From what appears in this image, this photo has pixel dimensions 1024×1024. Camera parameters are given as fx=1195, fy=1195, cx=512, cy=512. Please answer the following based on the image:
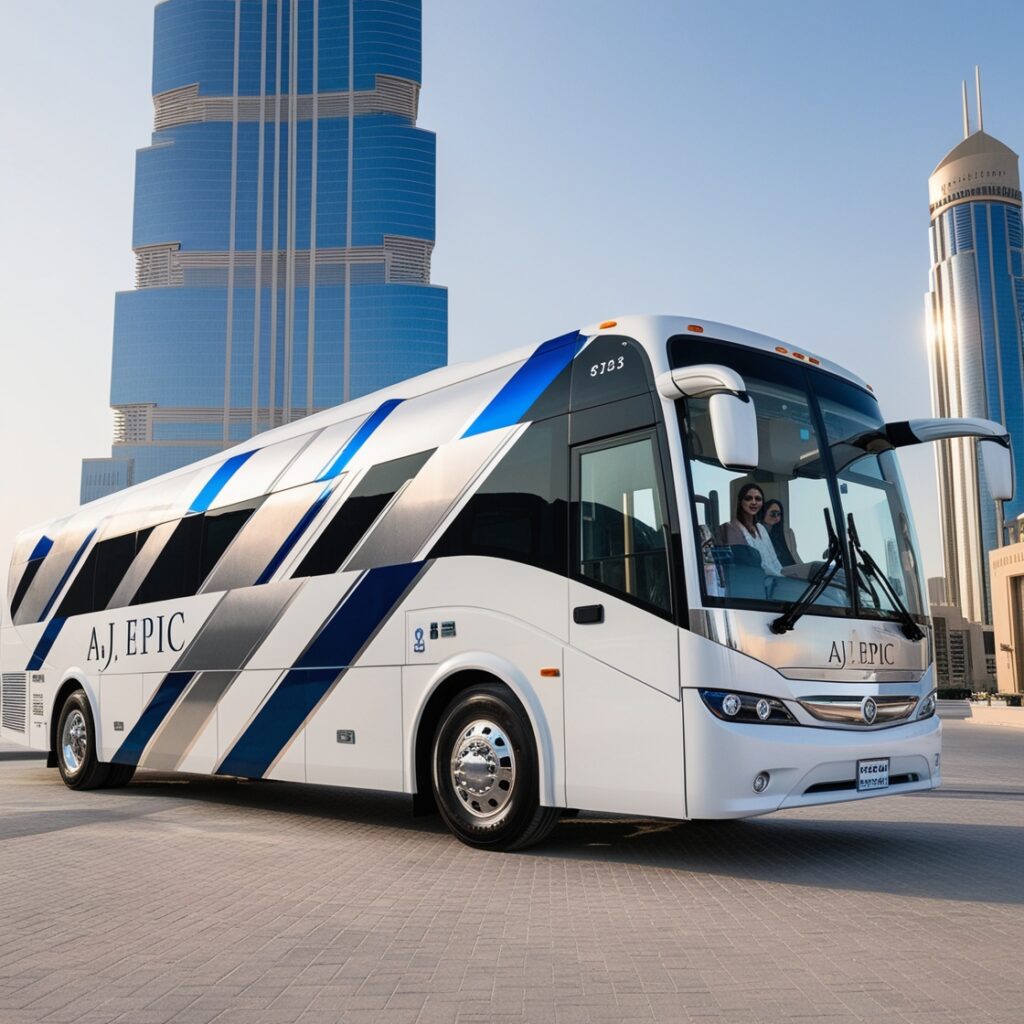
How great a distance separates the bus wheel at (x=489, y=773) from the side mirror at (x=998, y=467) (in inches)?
147

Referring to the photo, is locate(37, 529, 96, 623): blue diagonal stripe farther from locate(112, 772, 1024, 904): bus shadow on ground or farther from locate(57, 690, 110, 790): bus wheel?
locate(112, 772, 1024, 904): bus shadow on ground

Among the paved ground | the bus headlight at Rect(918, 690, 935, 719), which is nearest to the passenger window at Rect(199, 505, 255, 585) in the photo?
the paved ground

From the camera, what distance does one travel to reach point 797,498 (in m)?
7.63

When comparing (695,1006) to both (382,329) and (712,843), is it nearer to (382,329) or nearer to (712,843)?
(712,843)

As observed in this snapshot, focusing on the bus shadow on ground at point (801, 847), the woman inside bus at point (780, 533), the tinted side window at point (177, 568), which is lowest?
the bus shadow on ground at point (801, 847)

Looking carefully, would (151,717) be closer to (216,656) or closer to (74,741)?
(216,656)

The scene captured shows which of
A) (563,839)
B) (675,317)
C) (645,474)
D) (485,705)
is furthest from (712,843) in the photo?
(675,317)

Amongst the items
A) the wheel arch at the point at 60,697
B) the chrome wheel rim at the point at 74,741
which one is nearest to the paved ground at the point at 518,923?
the chrome wheel rim at the point at 74,741

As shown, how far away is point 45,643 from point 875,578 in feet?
37.1

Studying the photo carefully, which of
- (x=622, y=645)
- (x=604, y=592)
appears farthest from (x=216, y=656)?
(x=622, y=645)

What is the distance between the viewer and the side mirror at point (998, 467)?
835cm

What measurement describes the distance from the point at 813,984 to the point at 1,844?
6.63m

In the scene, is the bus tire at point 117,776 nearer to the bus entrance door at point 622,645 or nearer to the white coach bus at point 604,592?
the white coach bus at point 604,592

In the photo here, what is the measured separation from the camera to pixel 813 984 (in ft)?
14.8
